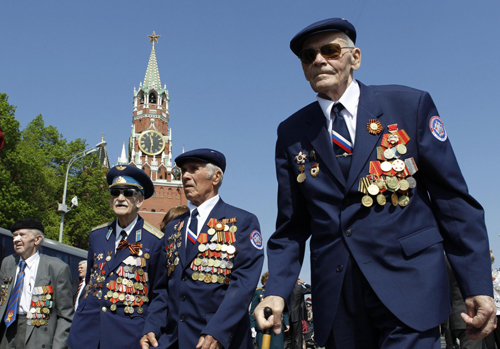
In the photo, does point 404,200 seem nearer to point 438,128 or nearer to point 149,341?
point 438,128

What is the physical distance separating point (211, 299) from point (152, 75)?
94.3m

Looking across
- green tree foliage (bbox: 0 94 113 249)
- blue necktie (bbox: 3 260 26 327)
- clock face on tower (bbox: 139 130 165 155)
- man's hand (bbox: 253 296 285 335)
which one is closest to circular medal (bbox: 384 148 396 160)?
man's hand (bbox: 253 296 285 335)

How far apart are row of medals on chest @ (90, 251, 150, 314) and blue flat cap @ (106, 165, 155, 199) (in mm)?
836

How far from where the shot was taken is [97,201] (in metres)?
44.1

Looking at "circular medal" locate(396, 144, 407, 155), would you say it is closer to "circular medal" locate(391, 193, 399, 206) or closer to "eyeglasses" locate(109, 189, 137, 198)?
"circular medal" locate(391, 193, 399, 206)

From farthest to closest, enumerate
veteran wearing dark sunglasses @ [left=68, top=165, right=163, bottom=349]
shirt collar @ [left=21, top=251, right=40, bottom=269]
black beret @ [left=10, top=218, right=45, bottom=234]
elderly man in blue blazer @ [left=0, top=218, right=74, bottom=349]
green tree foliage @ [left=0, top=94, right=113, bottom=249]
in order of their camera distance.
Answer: green tree foliage @ [left=0, top=94, right=113, bottom=249] → black beret @ [left=10, top=218, right=45, bottom=234] → shirt collar @ [left=21, top=251, right=40, bottom=269] → elderly man in blue blazer @ [left=0, top=218, right=74, bottom=349] → veteran wearing dark sunglasses @ [left=68, top=165, right=163, bottom=349]

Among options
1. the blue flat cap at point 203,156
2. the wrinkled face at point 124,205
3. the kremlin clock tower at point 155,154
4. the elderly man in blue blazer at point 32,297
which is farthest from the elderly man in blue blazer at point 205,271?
the kremlin clock tower at point 155,154

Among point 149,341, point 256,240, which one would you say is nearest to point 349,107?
point 256,240

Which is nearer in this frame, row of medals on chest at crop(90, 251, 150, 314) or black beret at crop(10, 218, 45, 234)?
row of medals on chest at crop(90, 251, 150, 314)

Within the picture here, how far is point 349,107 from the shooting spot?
301cm

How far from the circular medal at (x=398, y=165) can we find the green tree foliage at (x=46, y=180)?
98.7ft

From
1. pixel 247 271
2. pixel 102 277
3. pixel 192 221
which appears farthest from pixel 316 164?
pixel 102 277

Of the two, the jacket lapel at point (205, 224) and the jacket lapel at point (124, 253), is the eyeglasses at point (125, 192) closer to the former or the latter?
the jacket lapel at point (124, 253)

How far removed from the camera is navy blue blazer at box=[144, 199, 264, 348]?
416 cm
